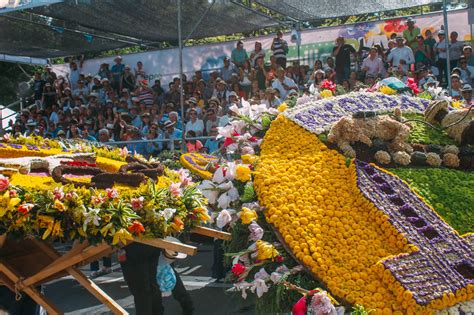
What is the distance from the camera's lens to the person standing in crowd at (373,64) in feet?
33.0

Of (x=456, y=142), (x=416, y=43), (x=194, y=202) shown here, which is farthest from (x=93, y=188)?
(x=416, y=43)

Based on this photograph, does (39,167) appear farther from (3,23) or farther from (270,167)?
(3,23)

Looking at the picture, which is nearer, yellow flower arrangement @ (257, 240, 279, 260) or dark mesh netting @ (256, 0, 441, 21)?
yellow flower arrangement @ (257, 240, 279, 260)

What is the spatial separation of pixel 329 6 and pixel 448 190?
7649mm

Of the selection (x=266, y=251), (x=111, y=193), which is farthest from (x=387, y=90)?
(x=111, y=193)

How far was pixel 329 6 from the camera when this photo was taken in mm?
11219

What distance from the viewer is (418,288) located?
3.48 meters

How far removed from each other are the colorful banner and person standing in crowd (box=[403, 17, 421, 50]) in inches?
A: 5.5

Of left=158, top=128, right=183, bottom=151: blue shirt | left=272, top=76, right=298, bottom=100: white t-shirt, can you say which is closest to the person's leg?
left=158, top=128, right=183, bottom=151: blue shirt

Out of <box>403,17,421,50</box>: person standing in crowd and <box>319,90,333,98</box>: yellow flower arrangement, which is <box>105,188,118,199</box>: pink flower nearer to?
<box>319,90,333,98</box>: yellow flower arrangement

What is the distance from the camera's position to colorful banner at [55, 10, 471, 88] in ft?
33.6

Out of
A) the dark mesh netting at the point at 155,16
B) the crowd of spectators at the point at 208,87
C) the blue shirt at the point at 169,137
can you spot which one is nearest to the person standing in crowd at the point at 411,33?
the crowd of spectators at the point at 208,87

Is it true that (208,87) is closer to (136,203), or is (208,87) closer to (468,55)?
(468,55)

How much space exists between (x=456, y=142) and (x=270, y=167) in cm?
140
